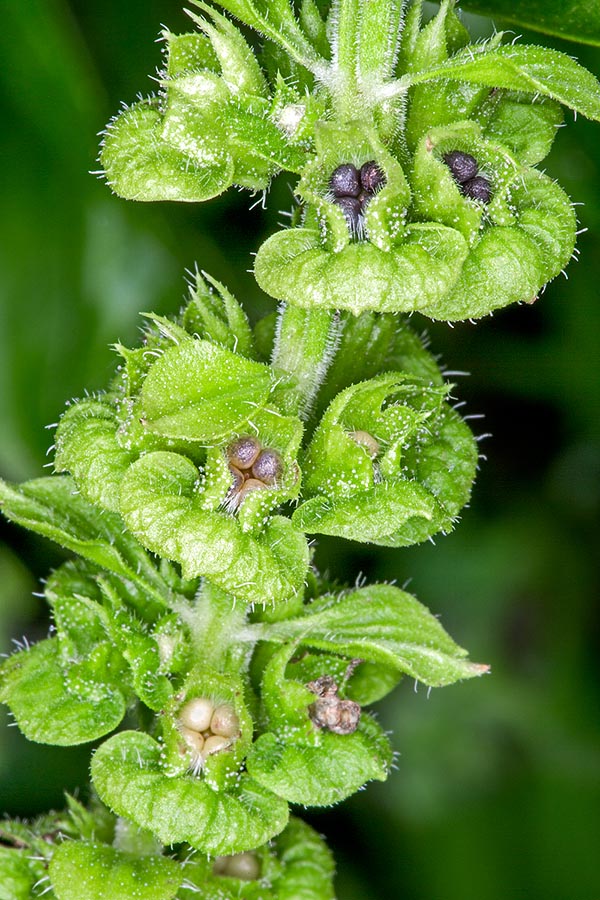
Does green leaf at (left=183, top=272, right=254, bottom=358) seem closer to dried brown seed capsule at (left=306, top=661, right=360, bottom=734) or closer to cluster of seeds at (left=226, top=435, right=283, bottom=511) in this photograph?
cluster of seeds at (left=226, top=435, right=283, bottom=511)

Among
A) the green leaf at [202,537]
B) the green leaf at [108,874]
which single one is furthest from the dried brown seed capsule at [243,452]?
the green leaf at [108,874]

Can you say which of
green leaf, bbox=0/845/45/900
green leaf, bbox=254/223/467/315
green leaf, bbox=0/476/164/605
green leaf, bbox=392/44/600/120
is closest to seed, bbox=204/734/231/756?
green leaf, bbox=0/476/164/605

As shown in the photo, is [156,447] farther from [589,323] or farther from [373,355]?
[589,323]

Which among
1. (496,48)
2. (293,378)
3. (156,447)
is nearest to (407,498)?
(293,378)

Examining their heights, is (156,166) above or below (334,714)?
above

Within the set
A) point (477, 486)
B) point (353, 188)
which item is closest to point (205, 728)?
point (353, 188)

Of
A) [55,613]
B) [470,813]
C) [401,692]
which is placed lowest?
[470,813]

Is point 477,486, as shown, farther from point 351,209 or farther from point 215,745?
point 351,209
